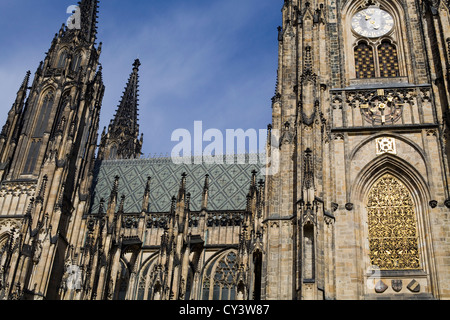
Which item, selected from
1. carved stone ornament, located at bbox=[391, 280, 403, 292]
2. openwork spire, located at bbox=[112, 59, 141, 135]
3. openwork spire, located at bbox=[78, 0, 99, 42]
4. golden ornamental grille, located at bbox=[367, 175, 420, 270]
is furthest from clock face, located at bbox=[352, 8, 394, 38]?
openwork spire, located at bbox=[112, 59, 141, 135]

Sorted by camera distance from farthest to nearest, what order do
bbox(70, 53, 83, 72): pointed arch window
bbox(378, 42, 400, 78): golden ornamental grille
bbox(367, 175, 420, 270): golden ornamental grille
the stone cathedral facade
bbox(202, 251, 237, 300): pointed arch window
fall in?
bbox(70, 53, 83, 72): pointed arch window, bbox(202, 251, 237, 300): pointed arch window, bbox(378, 42, 400, 78): golden ornamental grille, bbox(367, 175, 420, 270): golden ornamental grille, the stone cathedral facade

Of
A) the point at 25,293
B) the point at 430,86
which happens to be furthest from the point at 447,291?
the point at 25,293

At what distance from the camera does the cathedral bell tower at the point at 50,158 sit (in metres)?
29.3

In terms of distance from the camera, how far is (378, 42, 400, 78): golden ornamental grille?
22531 millimetres

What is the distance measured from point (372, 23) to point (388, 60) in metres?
1.90

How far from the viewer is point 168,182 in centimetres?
3794

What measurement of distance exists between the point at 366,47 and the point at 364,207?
7201 millimetres

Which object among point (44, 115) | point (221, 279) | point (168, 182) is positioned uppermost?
point (44, 115)

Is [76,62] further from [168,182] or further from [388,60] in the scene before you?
[388,60]

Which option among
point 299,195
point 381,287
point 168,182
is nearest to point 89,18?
point 168,182

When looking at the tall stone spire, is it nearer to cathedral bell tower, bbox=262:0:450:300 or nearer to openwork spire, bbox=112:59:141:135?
openwork spire, bbox=112:59:141:135

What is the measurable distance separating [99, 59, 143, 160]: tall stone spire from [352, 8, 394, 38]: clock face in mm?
24361

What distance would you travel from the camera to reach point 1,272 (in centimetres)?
2845

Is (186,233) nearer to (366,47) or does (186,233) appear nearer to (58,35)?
(366,47)
